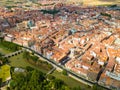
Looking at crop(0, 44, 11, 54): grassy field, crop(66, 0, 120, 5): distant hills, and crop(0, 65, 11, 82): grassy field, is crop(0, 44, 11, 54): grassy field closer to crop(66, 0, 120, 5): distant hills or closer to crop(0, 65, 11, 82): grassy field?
crop(0, 65, 11, 82): grassy field

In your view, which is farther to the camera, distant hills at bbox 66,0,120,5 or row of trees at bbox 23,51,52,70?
distant hills at bbox 66,0,120,5

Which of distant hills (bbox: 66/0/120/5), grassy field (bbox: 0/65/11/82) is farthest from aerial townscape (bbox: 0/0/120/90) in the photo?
distant hills (bbox: 66/0/120/5)

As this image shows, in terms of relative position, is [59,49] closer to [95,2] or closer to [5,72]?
[5,72]

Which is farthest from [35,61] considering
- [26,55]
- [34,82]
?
[34,82]

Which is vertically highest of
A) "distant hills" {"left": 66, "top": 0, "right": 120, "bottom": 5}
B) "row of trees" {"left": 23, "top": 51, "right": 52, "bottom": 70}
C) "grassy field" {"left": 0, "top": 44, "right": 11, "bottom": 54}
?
"distant hills" {"left": 66, "top": 0, "right": 120, "bottom": 5}

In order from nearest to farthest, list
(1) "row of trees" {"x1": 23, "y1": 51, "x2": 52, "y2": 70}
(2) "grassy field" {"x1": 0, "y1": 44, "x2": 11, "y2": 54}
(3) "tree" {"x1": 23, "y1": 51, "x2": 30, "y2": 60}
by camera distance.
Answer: (1) "row of trees" {"x1": 23, "y1": 51, "x2": 52, "y2": 70} → (3) "tree" {"x1": 23, "y1": 51, "x2": 30, "y2": 60} → (2) "grassy field" {"x1": 0, "y1": 44, "x2": 11, "y2": 54}

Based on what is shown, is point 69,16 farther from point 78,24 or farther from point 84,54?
point 84,54

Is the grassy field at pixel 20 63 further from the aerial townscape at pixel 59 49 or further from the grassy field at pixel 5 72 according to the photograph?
the grassy field at pixel 5 72

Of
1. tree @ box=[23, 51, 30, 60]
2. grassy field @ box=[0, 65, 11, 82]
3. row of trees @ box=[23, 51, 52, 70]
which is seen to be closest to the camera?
grassy field @ box=[0, 65, 11, 82]
